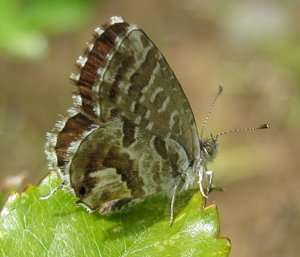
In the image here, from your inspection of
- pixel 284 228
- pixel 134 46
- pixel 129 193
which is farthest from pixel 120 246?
pixel 284 228

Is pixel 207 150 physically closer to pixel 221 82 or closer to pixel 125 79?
pixel 125 79

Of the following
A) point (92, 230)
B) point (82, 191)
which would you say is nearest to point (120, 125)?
point (82, 191)

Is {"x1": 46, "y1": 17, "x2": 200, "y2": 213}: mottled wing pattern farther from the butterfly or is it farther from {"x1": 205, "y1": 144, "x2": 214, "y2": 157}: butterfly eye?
{"x1": 205, "y1": 144, "x2": 214, "y2": 157}: butterfly eye

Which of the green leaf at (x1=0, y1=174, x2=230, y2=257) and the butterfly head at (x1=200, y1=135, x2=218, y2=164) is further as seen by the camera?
the butterfly head at (x1=200, y1=135, x2=218, y2=164)

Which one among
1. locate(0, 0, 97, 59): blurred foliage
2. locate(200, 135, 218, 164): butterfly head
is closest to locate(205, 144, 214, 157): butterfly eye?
locate(200, 135, 218, 164): butterfly head

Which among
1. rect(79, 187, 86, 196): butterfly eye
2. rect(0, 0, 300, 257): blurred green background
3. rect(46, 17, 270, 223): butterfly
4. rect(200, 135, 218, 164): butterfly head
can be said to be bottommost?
rect(0, 0, 300, 257): blurred green background

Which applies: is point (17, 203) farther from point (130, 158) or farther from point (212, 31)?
point (212, 31)
